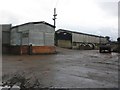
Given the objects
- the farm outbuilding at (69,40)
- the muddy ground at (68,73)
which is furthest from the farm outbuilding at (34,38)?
the farm outbuilding at (69,40)

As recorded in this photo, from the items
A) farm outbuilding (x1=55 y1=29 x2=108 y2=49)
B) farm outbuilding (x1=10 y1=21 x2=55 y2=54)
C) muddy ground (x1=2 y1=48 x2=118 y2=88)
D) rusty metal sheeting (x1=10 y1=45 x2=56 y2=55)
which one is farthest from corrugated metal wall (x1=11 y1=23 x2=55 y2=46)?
farm outbuilding (x1=55 y1=29 x2=108 y2=49)

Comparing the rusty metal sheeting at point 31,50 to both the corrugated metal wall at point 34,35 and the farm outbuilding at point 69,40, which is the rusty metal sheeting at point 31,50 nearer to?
the corrugated metal wall at point 34,35

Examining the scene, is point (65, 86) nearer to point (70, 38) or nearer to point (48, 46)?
point (48, 46)

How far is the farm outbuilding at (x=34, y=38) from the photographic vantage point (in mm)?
28859

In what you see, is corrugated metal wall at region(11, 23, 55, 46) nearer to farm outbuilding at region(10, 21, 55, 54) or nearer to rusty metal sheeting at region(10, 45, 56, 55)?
farm outbuilding at region(10, 21, 55, 54)

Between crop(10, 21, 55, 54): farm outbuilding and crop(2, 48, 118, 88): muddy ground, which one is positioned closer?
crop(2, 48, 118, 88): muddy ground

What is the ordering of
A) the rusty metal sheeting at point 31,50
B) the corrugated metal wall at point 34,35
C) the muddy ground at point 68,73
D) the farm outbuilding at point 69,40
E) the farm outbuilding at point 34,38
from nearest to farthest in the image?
the muddy ground at point 68,73
the rusty metal sheeting at point 31,50
the farm outbuilding at point 34,38
the corrugated metal wall at point 34,35
the farm outbuilding at point 69,40

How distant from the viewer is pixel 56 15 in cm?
3881

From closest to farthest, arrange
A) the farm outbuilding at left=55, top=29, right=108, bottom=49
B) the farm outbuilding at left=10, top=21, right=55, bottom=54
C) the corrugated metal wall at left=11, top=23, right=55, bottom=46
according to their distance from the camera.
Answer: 1. the farm outbuilding at left=10, top=21, right=55, bottom=54
2. the corrugated metal wall at left=11, top=23, right=55, bottom=46
3. the farm outbuilding at left=55, top=29, right=108, bottom=49

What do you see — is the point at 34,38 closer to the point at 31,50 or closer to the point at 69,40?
the point at 31,50

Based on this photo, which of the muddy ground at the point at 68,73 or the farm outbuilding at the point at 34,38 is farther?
the farm outbuilding at the point at 34,38

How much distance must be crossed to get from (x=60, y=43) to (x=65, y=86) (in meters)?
42.2

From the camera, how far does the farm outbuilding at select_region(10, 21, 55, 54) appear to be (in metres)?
28.9

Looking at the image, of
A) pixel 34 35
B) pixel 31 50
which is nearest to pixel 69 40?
pixel 34 35
